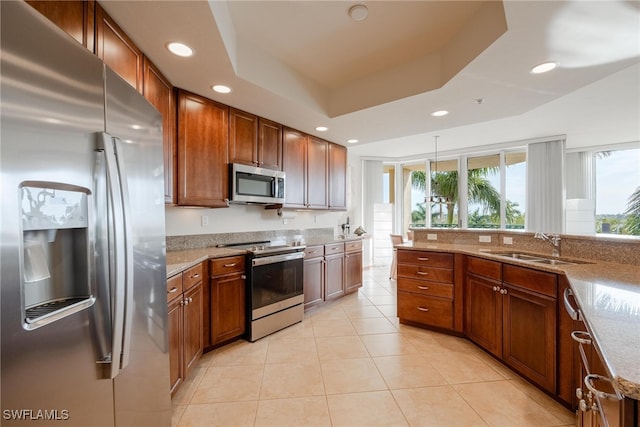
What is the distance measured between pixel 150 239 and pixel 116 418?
0.66m

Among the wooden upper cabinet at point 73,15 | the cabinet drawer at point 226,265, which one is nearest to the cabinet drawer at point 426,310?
the cabinet drawer at point 226,265

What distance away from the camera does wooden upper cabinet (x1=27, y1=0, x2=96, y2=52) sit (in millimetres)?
1011

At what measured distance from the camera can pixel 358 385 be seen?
1977 millimetres

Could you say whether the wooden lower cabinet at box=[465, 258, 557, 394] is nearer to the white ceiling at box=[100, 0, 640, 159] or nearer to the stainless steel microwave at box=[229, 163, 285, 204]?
the white ceiling at box=[100, 0, 640, 159]

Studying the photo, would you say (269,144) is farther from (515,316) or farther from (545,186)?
(545,186)

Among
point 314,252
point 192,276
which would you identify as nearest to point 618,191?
point 314,252

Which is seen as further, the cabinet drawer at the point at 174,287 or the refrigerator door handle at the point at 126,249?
the cabinet drawer at the point at 174,287

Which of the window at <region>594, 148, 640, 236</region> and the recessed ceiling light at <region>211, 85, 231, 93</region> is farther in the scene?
the window at <region>594, 148, 640, 236</region>

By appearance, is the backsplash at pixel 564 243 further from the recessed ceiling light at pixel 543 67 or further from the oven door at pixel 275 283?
the oven door at pixel 275 283

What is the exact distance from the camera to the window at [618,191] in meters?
5.42

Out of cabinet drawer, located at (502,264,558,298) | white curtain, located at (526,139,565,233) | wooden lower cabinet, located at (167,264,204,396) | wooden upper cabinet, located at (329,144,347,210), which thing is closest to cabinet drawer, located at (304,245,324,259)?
wooden upper cabinet, located at (329,144,347,210)

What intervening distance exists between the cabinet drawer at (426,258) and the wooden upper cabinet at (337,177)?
4.96ft

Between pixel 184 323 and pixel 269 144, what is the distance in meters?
2.11

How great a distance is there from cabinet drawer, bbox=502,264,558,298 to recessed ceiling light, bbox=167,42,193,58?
9.37 ft
